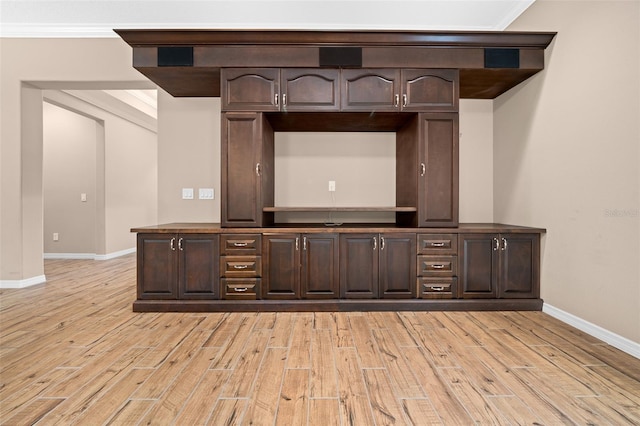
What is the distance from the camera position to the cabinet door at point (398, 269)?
10.9 ft

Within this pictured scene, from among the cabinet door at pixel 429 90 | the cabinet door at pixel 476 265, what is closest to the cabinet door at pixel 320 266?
the cabinet door at pixel 476 265

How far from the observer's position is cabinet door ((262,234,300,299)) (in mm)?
3297

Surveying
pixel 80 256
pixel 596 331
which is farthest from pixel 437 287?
pixel 80 256

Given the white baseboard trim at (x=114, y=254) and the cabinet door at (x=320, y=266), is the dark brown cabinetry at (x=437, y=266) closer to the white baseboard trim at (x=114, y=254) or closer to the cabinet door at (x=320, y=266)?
the cabinet door at (x=320, y=266)

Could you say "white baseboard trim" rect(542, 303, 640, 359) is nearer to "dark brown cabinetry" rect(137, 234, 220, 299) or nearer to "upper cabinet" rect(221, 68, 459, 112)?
"upper cabinet" rect(221, 68, 459, 112)

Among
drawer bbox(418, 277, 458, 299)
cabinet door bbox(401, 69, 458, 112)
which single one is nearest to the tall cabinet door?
cabinet door bbox(401, 69, 458, 112)

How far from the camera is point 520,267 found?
3340 millimetres

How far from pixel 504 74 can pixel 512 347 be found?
102 inches

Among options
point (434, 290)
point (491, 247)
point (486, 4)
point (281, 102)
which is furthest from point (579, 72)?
point (281, 102)

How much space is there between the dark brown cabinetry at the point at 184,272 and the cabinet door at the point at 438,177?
2.12 meters

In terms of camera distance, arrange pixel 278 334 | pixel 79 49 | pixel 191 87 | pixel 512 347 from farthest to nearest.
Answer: pixel 79 49 → pixel 191 87 → pixel 278 334 → pixel 512 347

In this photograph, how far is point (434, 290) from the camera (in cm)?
332

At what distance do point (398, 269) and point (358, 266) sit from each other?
40cm

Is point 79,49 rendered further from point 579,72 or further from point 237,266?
point 579,72
